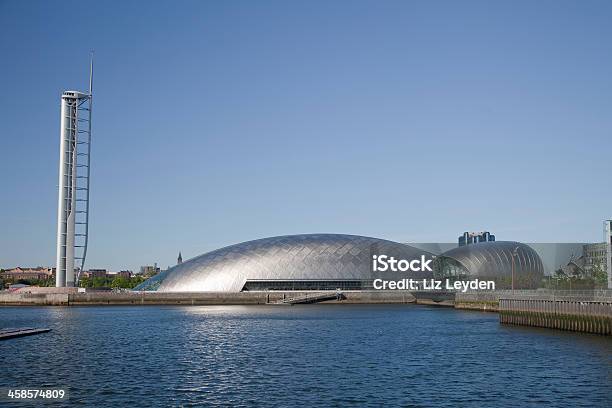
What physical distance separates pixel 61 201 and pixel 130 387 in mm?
103052

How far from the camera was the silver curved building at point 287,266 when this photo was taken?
142625mm

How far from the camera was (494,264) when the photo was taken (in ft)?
495

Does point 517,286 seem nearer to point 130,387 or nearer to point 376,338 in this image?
point 376,338

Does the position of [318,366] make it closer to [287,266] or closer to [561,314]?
[561,314]

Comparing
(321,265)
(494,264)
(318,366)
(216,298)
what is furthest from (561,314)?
(494,264)

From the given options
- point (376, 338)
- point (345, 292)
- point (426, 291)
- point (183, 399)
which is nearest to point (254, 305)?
point (345, 292)

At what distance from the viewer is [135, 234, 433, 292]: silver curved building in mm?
142625

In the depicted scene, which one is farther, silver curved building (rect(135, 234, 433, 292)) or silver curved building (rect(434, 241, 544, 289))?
silver curved building (rect(434, 241, 544, 289))

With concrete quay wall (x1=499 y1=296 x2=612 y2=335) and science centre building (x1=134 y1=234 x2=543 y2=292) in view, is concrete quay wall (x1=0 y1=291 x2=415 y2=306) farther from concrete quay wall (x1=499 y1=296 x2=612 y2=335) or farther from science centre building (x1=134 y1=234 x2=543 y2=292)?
concrete quay wall (x1=499 y1=296 x2=612 y2=335)

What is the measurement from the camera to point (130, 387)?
116ft

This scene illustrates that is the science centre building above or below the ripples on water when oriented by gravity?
above

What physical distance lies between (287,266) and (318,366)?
101100 mm

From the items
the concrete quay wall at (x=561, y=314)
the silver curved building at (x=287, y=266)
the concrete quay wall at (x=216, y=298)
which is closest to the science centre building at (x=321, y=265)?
the silver curved building at (x=287, y=266)

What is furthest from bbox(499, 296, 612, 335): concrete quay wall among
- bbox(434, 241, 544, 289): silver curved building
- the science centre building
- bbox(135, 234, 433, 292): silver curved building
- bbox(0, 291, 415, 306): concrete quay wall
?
bbox(434, 241, 544, 289): silver curved building
